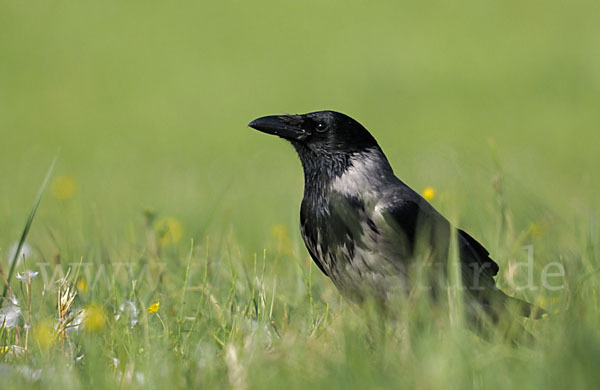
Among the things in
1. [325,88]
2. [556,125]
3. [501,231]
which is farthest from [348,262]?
[325,88]

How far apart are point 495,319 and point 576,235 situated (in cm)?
102

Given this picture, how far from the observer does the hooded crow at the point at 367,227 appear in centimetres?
383

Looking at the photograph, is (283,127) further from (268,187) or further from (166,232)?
(268,187)

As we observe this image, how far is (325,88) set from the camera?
16.5m

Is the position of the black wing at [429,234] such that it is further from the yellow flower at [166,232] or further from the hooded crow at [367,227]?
the yellow flower at [166,232]

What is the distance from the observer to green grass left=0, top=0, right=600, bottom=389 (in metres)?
2.81

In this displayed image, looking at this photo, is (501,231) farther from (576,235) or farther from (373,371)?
(373,371)

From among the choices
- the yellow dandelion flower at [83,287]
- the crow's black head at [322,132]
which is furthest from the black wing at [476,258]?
the yellow dandelion flower at [83,287]

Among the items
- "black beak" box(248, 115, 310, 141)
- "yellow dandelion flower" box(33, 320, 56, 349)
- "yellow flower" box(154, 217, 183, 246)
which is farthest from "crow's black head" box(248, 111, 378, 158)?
A: "yellow dandelion flower" box(33, 320, 56, 349)

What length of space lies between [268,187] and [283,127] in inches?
213

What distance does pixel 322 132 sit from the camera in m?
4.40

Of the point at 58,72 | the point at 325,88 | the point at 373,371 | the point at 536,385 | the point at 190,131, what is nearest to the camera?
the point at 536,385

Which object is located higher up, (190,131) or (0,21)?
(0,21)

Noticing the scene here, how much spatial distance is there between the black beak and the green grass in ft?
1.89
